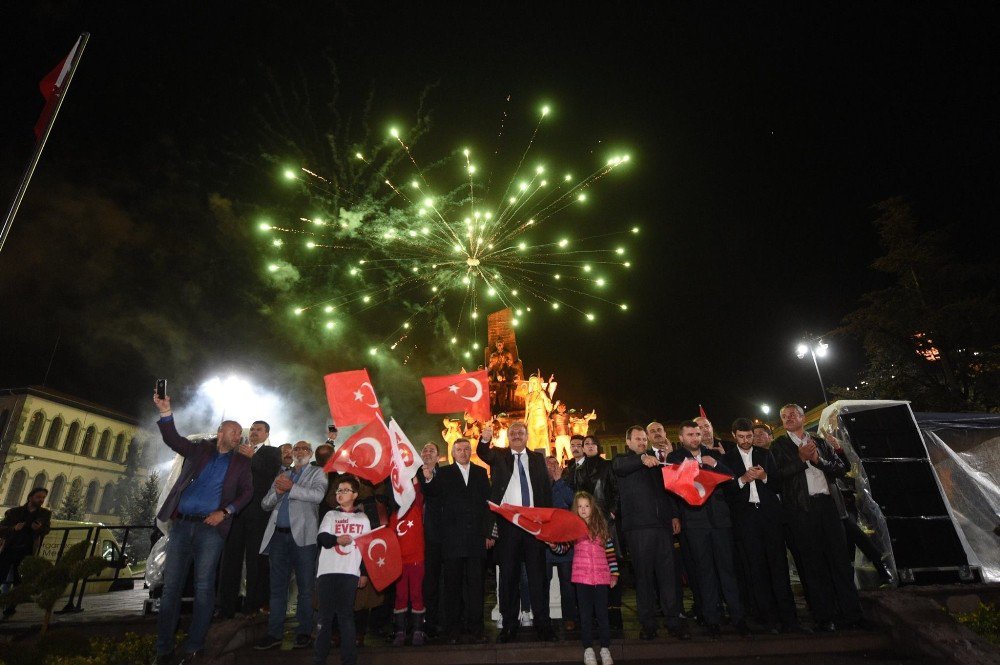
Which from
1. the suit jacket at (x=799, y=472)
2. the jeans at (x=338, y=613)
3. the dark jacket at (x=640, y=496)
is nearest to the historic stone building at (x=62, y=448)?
the jeans at (x=338, y=613)

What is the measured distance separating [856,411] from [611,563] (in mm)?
4918

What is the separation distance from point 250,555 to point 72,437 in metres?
62.8

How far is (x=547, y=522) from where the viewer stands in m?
5.97

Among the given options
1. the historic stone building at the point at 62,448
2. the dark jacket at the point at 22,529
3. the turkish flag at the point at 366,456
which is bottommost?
the dark jacket at the point at 22,529

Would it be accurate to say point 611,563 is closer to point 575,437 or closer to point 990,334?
point 575,437

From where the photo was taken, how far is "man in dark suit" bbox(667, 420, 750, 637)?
5867 mm

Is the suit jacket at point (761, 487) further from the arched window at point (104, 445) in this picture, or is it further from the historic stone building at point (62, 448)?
the arched window at point (104, 445)

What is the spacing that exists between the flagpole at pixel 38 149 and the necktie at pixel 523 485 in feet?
24.1

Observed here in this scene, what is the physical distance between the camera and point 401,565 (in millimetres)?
6059

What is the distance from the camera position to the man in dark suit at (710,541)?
587cm

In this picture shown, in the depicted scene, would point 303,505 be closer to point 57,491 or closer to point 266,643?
point 266,643

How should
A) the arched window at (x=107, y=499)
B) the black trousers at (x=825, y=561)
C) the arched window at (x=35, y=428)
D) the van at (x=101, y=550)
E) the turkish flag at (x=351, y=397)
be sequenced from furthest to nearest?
the arched window at (x=107, y=499) < the arched window at (x=35, y=428) < the van at (x=101, y=550) < the turkish flag at (x=351, y=397) < the black trousers at (x=825, y=561)

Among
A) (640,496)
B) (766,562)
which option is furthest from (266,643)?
(766,562)

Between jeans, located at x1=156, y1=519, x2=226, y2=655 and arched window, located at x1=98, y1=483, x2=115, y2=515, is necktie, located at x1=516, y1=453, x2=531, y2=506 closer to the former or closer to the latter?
jeans, located at x1=156, y1=519, x2=226, y2=655
